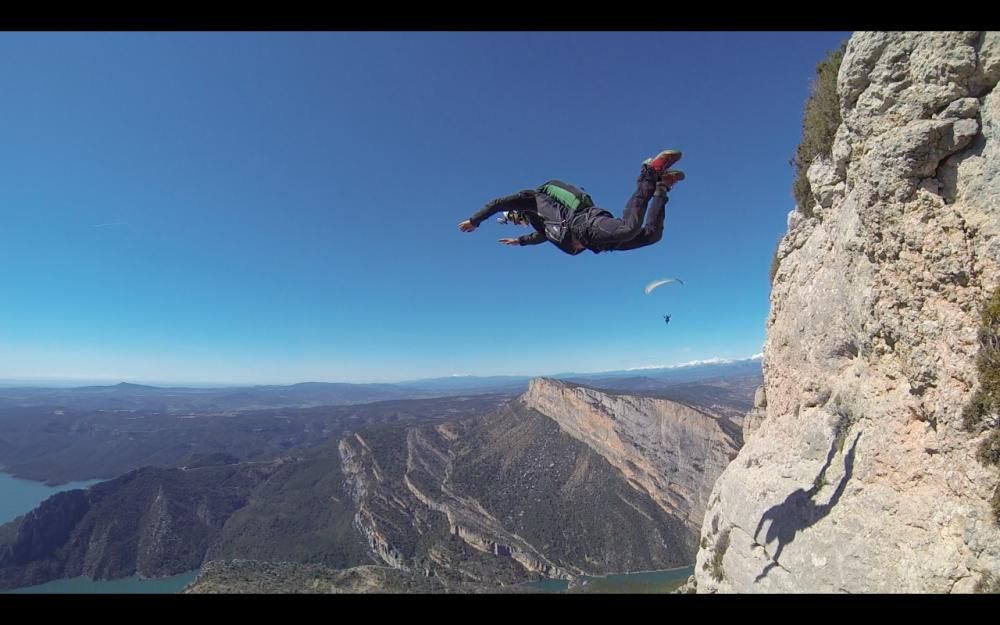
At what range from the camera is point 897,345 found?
8523mm

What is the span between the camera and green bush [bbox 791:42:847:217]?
37.1 feet

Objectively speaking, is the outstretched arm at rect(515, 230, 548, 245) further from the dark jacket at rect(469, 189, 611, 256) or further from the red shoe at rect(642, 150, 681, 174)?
the red shoe at rect(642, 150, 681, 174)

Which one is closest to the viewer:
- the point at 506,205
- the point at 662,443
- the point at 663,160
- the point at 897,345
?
the point at 663,160

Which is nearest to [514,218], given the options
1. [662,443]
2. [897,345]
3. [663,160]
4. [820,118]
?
[663,160]

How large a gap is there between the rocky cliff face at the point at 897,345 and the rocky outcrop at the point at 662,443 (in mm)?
123435

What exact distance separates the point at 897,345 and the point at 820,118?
6557 mm

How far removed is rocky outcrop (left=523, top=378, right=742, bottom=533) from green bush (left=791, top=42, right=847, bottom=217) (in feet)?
403

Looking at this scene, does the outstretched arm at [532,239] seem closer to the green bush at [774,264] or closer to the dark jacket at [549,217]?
the dark jacket at [549,217]

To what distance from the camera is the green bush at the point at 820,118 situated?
445 inches

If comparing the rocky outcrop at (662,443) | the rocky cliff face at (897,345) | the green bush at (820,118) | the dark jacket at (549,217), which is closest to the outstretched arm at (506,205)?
the dark jacket at (549,217)

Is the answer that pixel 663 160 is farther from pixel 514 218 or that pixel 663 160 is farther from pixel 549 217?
pixel 514 218

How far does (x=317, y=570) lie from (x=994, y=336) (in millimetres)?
36793

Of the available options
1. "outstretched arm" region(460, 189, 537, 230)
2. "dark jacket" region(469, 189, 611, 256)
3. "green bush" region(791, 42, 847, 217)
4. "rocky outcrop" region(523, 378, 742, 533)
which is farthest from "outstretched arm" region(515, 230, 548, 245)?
"rocky outcrop" region(523, 378, 742, 533)
